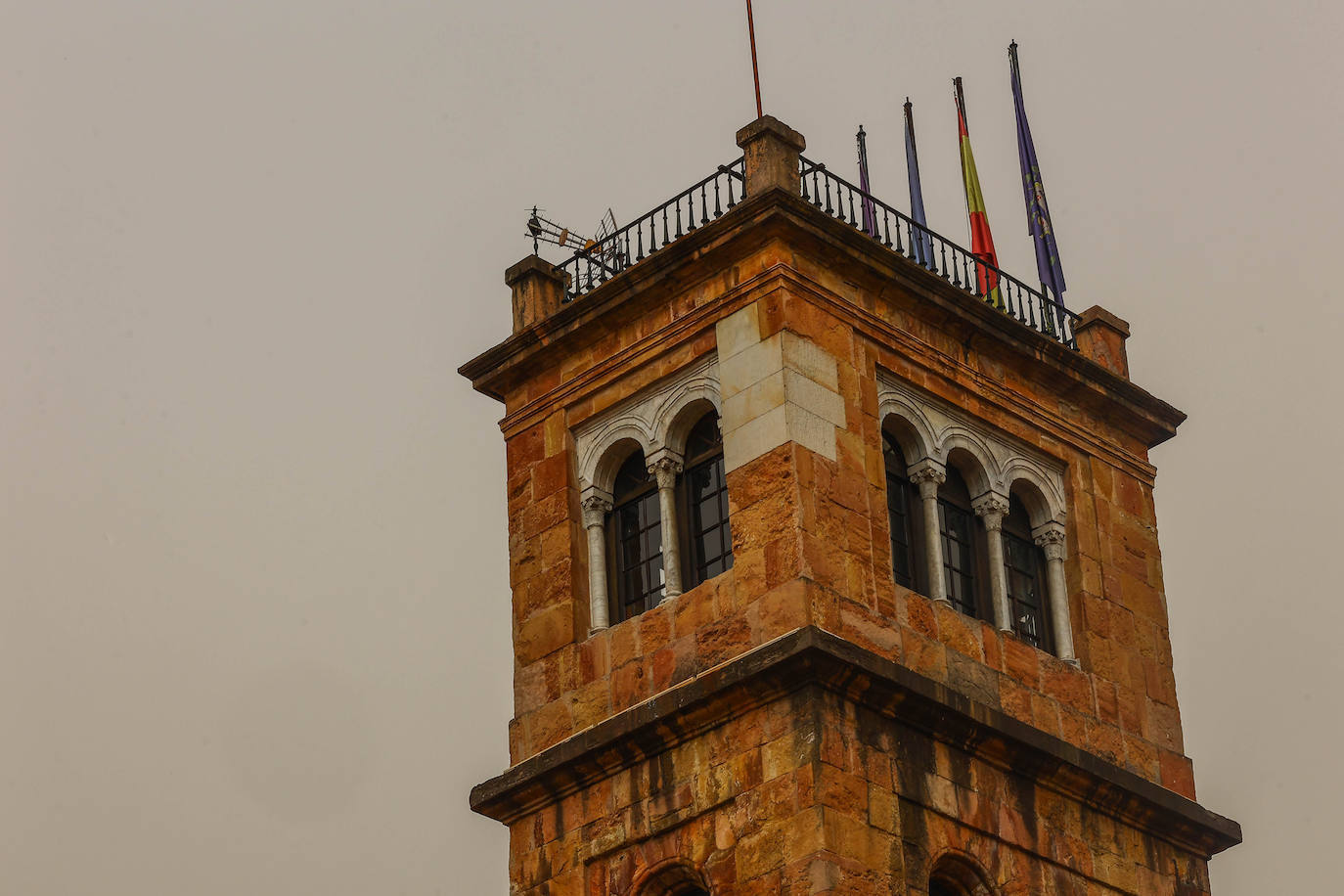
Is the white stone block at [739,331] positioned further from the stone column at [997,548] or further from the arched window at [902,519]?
the stone column at [997,548]

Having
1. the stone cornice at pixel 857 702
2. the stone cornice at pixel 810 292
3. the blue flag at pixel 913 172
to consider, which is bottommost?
the stone cornice at pixel 857 702

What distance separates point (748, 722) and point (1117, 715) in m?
6.20

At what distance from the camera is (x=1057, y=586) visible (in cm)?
4534

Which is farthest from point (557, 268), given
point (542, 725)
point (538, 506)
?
point (542, 725)

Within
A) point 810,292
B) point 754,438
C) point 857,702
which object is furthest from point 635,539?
point 857,702

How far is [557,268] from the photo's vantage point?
47.3m

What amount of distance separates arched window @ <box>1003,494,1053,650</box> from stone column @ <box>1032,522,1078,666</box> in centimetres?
12

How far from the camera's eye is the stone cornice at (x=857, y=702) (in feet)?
133

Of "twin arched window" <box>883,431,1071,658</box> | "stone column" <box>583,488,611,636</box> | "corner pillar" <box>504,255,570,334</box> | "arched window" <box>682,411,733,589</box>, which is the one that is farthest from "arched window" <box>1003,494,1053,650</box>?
"corner pillar" <box>504,255,570,334</box>

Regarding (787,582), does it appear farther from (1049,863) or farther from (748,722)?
(1049,863)

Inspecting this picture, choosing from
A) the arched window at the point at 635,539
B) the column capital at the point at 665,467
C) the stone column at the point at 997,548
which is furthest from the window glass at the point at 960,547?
the arched window at the point at 635,539

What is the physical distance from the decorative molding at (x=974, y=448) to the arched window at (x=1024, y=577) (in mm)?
269

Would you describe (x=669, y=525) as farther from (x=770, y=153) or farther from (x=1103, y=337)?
(x=1103, y=337)

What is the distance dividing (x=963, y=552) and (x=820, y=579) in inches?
146
